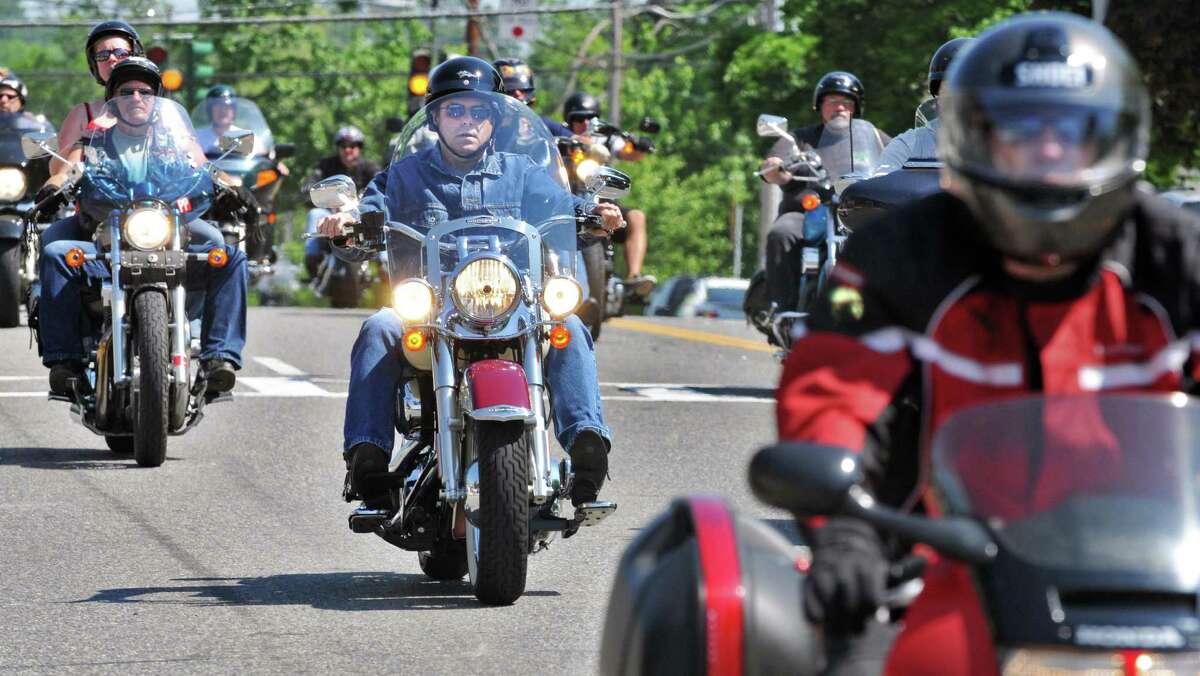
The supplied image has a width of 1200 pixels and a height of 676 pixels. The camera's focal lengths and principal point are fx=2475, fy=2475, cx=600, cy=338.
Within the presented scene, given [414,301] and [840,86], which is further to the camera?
[840,86]

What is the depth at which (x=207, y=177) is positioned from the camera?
37.1 ft

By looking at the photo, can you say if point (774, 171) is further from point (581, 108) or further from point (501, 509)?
point (501, 509)

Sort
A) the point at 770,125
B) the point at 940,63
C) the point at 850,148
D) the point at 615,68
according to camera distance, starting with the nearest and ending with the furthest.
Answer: the point at 940,63 → the point at 770,125 → the point at 850,148 → the point at 615,68

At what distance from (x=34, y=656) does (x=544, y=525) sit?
157 cm

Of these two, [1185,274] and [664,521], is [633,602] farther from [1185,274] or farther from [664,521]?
[1185,274]

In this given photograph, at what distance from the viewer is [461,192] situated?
7875 mm

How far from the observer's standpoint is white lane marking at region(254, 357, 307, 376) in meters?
15.9

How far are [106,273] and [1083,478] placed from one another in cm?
822

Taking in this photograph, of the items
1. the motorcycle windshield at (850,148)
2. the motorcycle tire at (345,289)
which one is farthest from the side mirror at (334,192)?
the motorcycle tire at (345,289)

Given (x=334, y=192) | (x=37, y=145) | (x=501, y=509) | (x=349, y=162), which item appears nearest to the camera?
(x=501, y=509)

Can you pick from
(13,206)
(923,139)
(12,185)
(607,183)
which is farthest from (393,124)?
(607,183)

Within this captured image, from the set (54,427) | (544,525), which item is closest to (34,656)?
(544,525)

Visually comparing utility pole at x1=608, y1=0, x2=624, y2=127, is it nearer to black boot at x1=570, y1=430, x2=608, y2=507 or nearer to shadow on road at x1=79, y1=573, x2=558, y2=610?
shadow on road at x1=79, y1=573, x2=558, y2=610

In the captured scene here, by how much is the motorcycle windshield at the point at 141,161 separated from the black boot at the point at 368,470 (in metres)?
3.80
